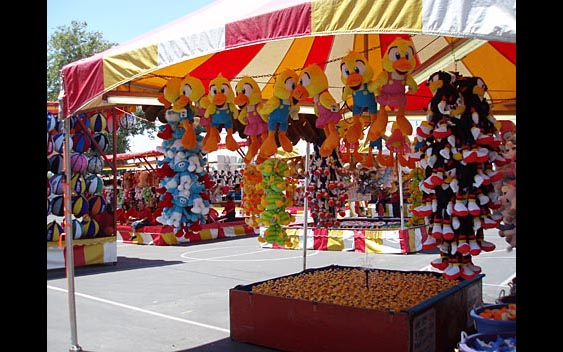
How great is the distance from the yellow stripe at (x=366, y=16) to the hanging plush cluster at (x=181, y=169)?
2.45 metres

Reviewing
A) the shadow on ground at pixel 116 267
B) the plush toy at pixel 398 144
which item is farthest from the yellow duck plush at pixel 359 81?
the shadow on ground at pixel 116 267

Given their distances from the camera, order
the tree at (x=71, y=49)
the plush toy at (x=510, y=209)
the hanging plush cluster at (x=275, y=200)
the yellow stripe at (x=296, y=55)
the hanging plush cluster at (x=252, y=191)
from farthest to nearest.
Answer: the tree at (x=71, y=49), the hanging plush cluster at (x=252, y=191), the hanging plush cluster at (x=275, y=200), the yellow stripe at (x=296, y=55), the plush toy at (x=510, y=209)

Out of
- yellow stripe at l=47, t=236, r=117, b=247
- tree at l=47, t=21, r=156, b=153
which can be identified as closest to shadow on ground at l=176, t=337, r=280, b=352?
yellow stripe at l=47, t=236, r=117, b=247

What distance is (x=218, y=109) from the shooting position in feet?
18.1

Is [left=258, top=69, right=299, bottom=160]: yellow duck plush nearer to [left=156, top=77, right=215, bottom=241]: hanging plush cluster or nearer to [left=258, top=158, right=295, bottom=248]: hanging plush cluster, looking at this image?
[left=156, top=77, right=215, bottom=241]: hanging plush cluster

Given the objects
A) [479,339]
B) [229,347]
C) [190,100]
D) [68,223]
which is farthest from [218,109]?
[479,339]

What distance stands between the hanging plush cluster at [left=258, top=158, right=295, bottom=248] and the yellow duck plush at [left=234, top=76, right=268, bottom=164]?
222cm

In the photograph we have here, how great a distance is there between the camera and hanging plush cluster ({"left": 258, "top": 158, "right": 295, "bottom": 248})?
7.88m

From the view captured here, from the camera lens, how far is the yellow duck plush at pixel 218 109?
541 cm

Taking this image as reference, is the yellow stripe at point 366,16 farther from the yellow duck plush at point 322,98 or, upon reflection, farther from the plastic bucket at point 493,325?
the plastic bucket at point 493,325

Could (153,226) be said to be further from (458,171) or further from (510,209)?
(510,209)

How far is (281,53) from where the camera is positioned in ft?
22.2
